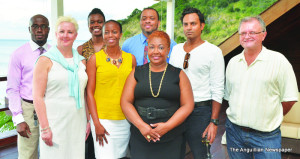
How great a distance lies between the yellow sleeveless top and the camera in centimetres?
191

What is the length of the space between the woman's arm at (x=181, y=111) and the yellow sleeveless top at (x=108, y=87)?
39 cm

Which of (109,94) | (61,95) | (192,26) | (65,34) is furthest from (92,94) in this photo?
(192,26)

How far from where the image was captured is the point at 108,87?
192cm

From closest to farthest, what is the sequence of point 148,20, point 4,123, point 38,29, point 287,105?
point 287,105 < point 38,29 < point 148,20 < point 4,123

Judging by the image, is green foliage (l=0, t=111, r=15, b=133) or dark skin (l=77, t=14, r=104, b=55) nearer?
dark skin (l=77, t=14, r=104, b=55)

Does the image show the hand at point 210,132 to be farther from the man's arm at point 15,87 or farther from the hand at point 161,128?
the man's arm at point 15,87

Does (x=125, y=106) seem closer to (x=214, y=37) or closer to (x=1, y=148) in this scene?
(x=1, y=148)

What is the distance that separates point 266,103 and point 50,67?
4.71ft

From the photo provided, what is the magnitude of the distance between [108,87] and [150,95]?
1.21 feet

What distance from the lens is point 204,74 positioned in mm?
2014

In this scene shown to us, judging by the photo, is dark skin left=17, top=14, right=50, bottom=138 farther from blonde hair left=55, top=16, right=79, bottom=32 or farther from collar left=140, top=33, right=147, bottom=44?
collar left=140, top=33, right=147, bottom=44

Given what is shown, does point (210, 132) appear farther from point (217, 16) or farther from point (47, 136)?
point (217, 16)

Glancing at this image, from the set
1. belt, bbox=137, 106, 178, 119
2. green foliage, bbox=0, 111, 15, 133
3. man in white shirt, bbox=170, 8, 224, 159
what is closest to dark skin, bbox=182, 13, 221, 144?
man in white shirt, bbox=170, 8, 224, 159

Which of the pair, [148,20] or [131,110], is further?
[148,20]
